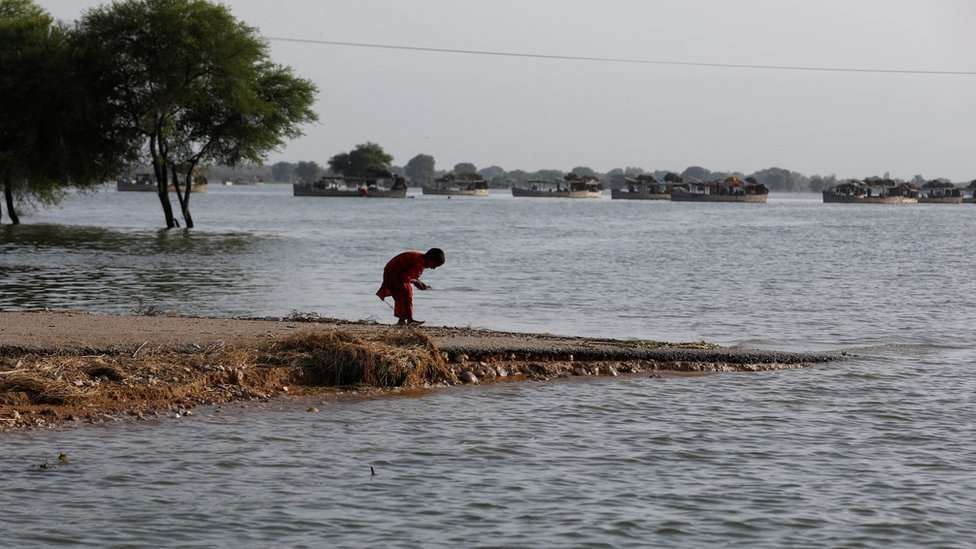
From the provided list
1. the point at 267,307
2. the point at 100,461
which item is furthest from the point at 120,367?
the point at 267,307

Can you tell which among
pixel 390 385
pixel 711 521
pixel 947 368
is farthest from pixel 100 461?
pixel 947 368

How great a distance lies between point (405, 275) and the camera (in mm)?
16047

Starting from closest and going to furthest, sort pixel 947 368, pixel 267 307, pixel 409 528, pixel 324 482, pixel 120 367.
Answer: pixel 409 528, pixel 324 482, pixel 120 367, pixel 947 368, pixel 267 307

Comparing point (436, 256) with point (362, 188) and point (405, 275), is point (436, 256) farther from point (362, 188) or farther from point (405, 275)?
point (362, 188)

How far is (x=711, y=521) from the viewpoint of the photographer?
29.2 feet

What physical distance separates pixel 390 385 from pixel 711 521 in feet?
17.1

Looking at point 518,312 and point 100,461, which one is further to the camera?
point 518,312

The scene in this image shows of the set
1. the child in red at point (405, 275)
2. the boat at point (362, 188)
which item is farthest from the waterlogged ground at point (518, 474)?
the boat at point (362, 188)

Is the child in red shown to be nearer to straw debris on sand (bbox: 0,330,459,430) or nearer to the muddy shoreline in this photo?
the muddy shoreline

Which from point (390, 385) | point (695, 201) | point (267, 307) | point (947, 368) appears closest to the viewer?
point (390, 385)

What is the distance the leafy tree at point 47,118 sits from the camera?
166 ft

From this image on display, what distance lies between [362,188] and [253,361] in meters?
163

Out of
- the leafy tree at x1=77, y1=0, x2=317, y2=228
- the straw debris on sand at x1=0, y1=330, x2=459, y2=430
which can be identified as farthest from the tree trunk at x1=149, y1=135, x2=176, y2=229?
the straw debris on sand at x1=0, y1=330, x2=459, y2=430

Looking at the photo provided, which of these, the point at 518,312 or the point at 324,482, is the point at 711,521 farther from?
the point at 518,312
